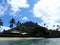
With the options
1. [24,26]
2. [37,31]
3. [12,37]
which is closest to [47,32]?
[37,31]

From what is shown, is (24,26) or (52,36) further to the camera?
(52,36)

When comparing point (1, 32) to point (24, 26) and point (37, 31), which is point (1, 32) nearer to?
point (24, 26)

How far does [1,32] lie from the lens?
27.2 meters

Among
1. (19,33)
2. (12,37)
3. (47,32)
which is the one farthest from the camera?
(47,32)

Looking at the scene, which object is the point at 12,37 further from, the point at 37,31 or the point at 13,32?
the point at 37,31

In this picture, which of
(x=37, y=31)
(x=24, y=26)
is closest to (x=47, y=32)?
(x=37, y=31)

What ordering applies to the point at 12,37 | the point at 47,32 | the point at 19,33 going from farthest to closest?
the point at 47,32 < the point at 19,33 < the point at 12,37

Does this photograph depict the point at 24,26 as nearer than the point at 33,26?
Yes

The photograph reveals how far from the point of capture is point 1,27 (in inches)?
1161

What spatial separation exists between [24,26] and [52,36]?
242 inches

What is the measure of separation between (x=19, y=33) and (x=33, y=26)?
3.65 metres

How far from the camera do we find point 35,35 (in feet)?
99.4

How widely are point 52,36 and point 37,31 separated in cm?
383

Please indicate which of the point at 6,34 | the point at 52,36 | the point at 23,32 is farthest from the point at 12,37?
the point at 52,36
